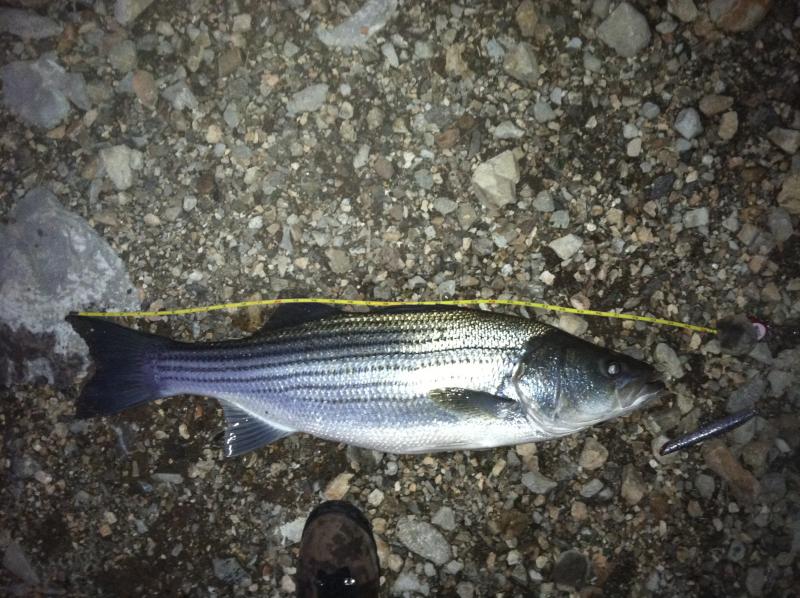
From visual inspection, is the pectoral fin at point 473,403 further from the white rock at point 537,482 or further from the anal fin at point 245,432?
the anal fin at point 245,432

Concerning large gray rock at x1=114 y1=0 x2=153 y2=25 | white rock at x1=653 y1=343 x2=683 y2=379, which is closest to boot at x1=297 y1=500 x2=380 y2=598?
white rock at x1=653 y1=343 x2=683 y2=379

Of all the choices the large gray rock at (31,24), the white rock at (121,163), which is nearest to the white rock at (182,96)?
the white rock at (121,163)

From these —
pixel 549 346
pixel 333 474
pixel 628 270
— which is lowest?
pixel 333 474

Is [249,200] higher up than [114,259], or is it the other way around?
[249,200]

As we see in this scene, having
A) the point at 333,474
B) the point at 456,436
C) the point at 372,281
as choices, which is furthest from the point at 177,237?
the point at 456,436

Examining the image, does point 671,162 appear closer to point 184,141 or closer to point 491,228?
point 491,228

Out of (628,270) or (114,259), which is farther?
(114,259)

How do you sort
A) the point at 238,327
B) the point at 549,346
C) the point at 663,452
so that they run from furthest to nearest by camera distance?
the point at 238,327 < the point at 663,452 < the point at 549,346

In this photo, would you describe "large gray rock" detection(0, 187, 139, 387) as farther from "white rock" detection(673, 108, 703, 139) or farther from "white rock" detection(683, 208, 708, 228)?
"white rock" detection(673, 108, 703, 139)

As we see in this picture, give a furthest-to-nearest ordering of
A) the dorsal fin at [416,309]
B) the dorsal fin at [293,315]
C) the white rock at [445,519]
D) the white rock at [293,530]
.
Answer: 1. the white rock at [293,530]
2. the white rock at [445,519]
3. the dorsal fin at [293,315]
4. the dorsal fin at [416,309]
